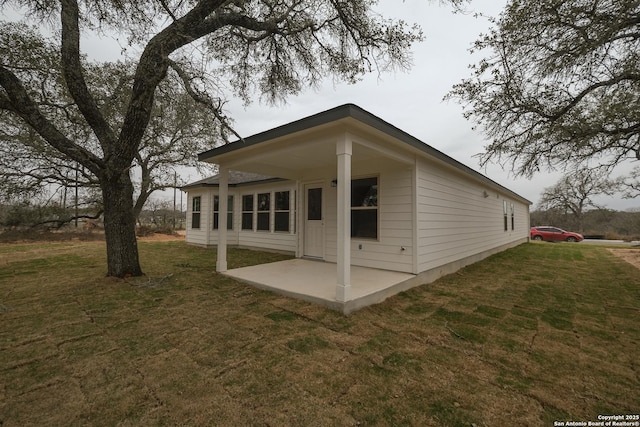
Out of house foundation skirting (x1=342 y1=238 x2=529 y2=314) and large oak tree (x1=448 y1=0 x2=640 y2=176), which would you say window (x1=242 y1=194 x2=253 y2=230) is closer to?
house foundation skirting (x1=342 y1=238 x2=529 y2=314)

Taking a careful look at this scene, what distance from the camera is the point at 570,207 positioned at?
1054 inches

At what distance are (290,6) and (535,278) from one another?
843 centimetres

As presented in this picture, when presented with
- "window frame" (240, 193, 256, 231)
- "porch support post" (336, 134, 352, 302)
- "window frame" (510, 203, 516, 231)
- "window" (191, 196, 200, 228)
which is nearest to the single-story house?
"porch support post" (336, 134, 352, 302)

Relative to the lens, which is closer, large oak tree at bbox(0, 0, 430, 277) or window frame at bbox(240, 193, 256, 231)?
large oak tree at bbox(0, 0, 430, 277)

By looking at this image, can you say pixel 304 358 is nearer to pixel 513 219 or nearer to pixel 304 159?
pixel 304 159

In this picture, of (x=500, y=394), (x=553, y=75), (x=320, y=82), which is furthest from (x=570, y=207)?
(x=500, y=394)

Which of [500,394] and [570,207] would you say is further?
[570,207]

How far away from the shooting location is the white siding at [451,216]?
17.1 ft

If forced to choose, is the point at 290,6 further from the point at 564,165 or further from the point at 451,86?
the point at 564,165

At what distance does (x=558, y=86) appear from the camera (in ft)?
16.5

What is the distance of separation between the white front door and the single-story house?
0.09 feet

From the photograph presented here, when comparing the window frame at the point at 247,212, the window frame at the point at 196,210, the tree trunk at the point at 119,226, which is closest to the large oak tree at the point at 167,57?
the tree trunk at the point at 119,226

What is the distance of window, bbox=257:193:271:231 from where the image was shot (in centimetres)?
898

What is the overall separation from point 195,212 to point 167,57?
7730mm
